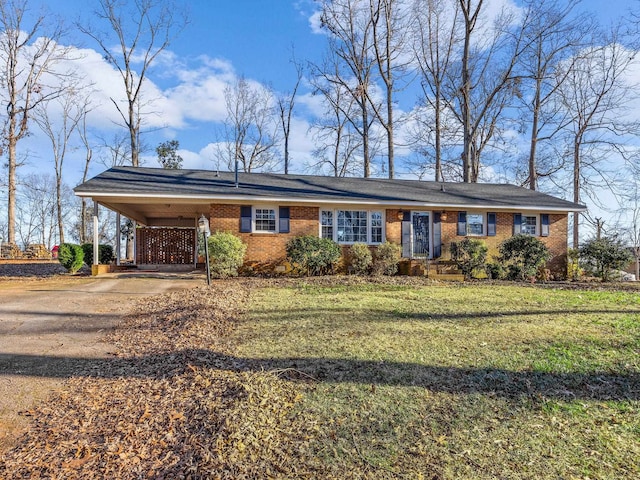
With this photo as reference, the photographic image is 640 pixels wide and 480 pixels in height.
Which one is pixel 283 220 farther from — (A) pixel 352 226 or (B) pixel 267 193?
(A) pixel 352 226

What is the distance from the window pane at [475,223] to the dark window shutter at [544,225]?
243 cm

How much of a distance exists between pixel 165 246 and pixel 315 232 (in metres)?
6.37

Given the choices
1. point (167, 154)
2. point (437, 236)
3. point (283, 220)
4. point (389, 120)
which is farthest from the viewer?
point (167, 154)

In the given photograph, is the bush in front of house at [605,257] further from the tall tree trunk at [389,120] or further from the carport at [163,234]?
→ the carport at [163,234]

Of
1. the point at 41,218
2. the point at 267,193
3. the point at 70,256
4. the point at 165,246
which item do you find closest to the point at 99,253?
the point at 70,256

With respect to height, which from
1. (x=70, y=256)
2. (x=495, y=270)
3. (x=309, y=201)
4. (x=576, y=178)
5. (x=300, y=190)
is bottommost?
(x=495, y=270)

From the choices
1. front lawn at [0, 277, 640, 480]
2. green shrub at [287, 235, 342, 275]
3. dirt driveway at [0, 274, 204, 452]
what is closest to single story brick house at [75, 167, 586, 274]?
green shrub at [287, 235, 342, 275]

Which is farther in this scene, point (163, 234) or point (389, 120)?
point (389, 120)

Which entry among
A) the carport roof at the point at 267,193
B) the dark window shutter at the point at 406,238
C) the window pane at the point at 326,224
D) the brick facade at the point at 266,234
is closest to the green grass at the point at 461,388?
the brick facade at the point at 266,234

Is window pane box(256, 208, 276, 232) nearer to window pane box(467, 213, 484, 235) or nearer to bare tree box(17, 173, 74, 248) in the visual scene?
window pane box(467, 213, 484, 235)

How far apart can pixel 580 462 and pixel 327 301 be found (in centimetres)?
541

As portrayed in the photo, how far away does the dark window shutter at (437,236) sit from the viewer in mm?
13927

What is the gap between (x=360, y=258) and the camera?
12.6m

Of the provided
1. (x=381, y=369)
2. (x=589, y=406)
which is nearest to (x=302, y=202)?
(x=381, y=369)
